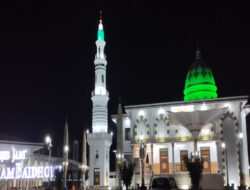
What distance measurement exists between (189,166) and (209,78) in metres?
27.8

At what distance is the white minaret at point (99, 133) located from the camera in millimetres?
51531

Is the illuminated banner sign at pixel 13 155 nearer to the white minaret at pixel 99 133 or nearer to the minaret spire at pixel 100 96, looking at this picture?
the white minaret at pixel 99 133

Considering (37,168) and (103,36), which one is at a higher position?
(103,36)

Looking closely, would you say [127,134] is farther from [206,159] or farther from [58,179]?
[58,179]

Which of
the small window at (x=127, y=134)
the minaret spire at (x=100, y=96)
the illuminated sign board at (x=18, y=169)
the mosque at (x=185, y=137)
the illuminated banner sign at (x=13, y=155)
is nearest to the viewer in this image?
the illuminated sign board at (x=18, y=169)

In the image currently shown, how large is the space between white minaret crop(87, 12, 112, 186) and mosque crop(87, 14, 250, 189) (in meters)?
0.15

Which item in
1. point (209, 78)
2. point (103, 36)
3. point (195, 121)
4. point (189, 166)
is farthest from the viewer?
point (103, 36)

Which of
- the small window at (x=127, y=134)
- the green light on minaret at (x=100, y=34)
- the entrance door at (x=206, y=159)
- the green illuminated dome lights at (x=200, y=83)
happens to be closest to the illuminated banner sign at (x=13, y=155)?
the small window at (x=127, y=134)

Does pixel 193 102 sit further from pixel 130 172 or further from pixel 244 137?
pixel 130 172

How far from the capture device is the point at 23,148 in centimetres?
3978

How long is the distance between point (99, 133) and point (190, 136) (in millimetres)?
15069

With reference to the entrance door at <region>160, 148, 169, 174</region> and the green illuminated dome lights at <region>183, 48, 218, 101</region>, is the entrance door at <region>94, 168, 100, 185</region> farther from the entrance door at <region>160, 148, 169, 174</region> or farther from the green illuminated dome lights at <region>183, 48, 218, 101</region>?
the green illuminated dome lights at <region>183, 48, 218, 101</region>

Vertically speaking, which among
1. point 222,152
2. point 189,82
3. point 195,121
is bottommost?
point 222,152

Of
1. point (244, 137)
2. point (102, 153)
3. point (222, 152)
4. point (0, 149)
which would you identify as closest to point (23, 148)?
point (0, 149)
